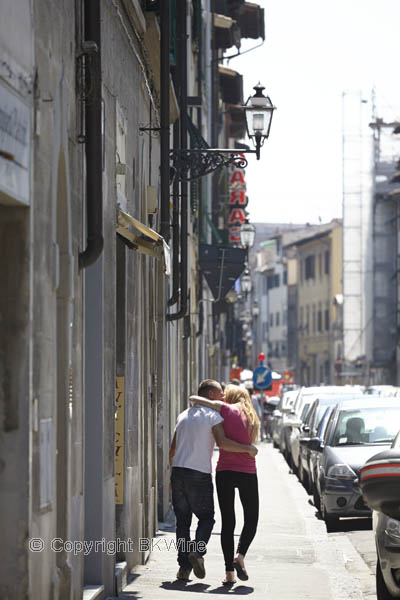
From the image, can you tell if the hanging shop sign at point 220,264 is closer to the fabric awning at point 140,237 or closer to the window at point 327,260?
the fabric awning at point 140,237

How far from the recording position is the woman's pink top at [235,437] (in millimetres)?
11688

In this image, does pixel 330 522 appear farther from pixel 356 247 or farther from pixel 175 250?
pixel 356 247

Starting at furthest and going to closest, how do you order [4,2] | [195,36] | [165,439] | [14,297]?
[195,36] → [165,439] → [14,297] → [4,2]

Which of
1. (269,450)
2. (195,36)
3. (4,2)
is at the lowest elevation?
(269,450)

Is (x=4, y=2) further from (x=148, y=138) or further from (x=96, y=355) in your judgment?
(x=148, y=138)

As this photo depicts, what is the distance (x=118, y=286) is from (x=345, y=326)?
7826 cm

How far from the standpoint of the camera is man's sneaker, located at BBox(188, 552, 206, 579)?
36.8 feet

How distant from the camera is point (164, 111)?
48.1 feet

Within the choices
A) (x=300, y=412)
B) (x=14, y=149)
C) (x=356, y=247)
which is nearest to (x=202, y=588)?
(x=14, y=149)

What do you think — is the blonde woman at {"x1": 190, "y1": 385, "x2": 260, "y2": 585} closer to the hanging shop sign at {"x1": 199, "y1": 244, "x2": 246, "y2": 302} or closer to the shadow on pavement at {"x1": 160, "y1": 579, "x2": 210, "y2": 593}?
the shadow on pavement at {"x1": 160, "y1": 579, "x2": 210, "y2": 593}

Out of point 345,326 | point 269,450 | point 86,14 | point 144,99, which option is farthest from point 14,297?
point 345,326

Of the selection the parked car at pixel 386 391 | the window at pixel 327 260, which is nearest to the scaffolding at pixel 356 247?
the window at pixel 327 260

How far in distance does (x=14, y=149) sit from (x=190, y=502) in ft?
18.7

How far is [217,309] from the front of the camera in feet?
133
